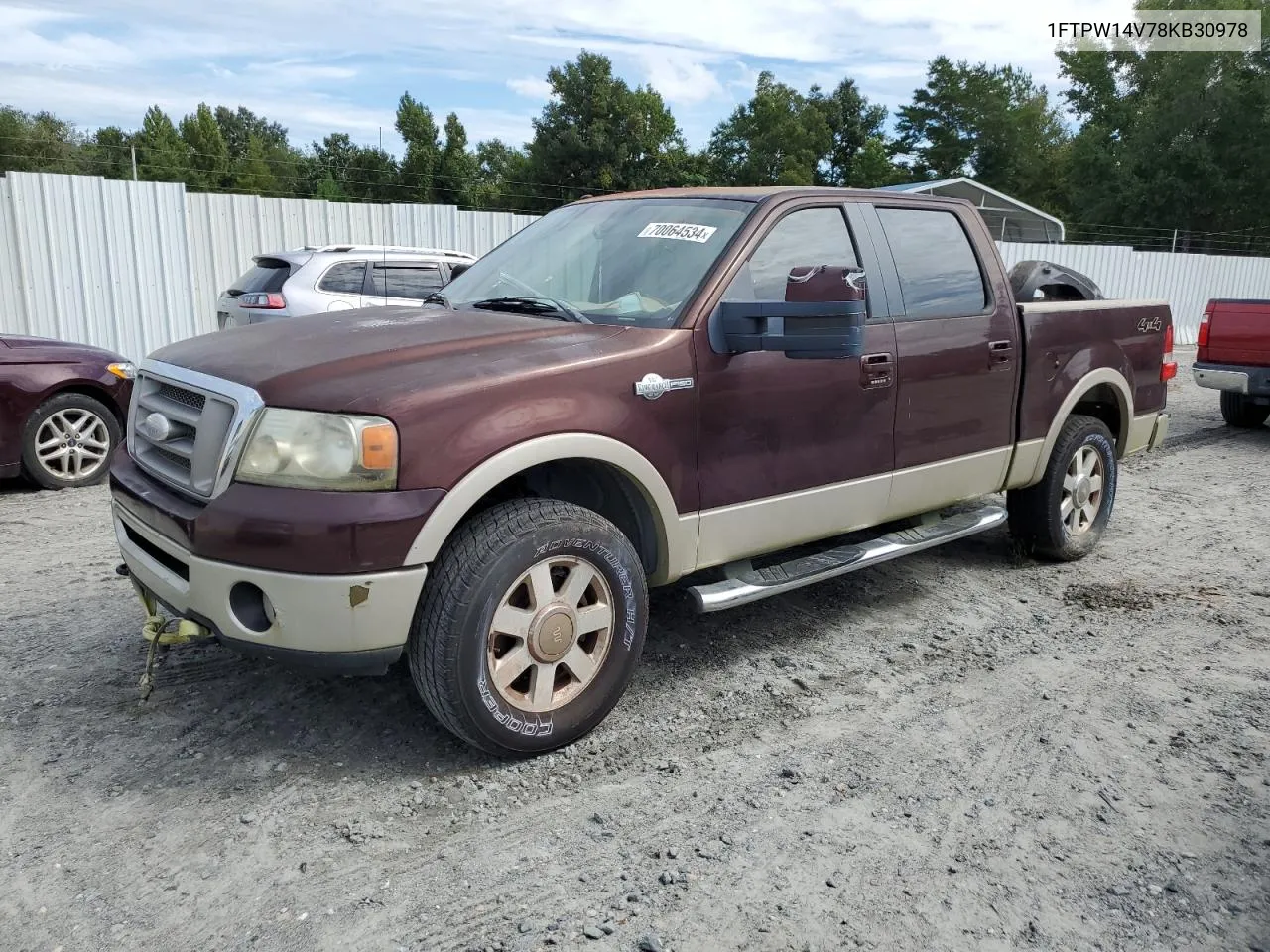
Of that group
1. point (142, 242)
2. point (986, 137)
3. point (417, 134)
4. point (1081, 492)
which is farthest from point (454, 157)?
point (1081, 492)

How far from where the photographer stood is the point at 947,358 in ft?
15.0

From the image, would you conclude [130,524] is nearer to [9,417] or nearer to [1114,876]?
[1114,876]

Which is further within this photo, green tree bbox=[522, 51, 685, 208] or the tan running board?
green tree bbox=[522, 51, 685, 208]

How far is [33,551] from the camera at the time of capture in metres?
5.71

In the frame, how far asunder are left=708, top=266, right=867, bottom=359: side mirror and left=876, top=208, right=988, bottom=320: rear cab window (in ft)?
3.16

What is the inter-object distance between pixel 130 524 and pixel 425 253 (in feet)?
22.9

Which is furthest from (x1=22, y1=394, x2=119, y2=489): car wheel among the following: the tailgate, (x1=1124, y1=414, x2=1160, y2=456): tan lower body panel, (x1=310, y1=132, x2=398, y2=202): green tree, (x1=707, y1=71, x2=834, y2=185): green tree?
(x1=707, y1=71, x2=834, y2=185): green tree

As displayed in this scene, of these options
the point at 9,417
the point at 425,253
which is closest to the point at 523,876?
the point at 9,417

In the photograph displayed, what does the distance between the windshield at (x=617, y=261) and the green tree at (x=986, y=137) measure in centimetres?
6698

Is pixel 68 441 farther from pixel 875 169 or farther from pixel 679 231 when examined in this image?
pixel 875 169

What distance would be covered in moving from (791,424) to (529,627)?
136cm

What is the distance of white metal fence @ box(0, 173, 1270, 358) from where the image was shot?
1091cm

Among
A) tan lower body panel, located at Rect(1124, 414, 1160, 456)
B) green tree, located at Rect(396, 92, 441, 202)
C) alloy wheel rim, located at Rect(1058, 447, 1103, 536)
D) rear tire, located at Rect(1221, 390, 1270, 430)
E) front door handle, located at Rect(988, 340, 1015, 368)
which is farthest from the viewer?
green tree, located at Rect(396, 92, 441, 202)

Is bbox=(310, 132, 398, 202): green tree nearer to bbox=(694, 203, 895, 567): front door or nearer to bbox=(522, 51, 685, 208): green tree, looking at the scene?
bbox=(522, 51, 685, 208): green tree
